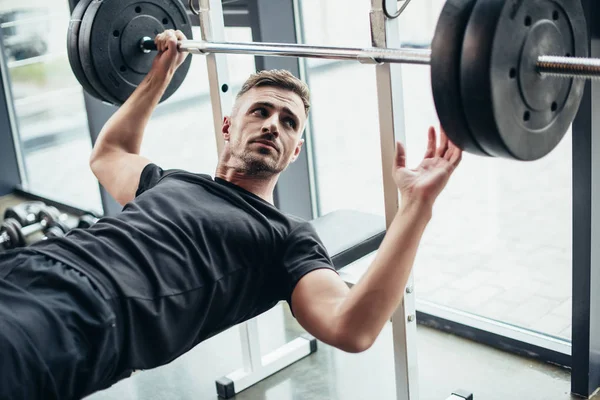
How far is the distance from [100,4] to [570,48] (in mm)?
1518

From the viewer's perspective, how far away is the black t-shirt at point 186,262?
1711 mm

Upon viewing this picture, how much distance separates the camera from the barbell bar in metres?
1.32

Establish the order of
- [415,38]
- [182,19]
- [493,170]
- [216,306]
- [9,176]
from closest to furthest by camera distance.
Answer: [216,306] → [182,19] → [415,38] → [493,170] → [9,176]

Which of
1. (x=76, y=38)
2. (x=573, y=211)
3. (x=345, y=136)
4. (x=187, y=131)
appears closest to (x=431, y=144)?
(x=573, y=211)

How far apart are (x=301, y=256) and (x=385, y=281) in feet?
0.95

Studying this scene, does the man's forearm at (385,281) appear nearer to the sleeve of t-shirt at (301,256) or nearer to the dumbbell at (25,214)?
the sleeve of t-shirt at (301,256)

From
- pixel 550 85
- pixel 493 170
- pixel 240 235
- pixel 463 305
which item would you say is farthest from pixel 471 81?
pixel 493 170

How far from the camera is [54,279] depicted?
1684mm

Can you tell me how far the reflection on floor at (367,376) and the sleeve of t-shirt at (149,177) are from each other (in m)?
0.77

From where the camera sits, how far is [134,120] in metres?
2.38

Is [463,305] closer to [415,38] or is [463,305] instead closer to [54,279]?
[415,38]

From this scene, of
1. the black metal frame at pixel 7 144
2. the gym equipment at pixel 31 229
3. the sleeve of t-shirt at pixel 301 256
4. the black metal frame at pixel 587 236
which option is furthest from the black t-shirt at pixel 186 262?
the black metal frame at pixel 7 144

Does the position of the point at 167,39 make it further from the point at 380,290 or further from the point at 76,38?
the point at 380,290

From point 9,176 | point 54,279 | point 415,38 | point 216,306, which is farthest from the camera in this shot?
point 9,176
